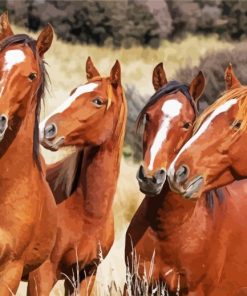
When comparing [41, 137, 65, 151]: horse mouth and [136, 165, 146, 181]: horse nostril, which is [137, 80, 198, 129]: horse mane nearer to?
[136, 165, 146, 181]: horse nostril

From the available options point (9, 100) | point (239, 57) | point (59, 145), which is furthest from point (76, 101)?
point (239, 57)

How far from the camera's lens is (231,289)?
6195mm

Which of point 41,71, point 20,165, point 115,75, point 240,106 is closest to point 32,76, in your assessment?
point 41,71

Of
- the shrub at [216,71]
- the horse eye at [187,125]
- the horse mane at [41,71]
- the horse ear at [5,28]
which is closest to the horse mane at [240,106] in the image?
the horse eye at [187,125]

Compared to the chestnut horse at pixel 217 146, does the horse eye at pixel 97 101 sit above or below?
above

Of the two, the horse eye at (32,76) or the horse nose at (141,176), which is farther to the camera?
the horse nose at (141,176)

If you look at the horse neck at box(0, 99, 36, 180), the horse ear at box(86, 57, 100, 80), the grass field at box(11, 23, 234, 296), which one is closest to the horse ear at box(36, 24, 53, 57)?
the horse neck at box(0, 99, 36, 180)

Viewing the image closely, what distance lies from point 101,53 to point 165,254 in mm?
22404

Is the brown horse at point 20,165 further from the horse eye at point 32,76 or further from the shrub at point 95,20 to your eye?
the shrub at point 95,20

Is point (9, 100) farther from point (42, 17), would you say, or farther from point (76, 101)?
point (42, 17)

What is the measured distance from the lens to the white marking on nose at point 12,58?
5.61 metres

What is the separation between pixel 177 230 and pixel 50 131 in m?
1.12

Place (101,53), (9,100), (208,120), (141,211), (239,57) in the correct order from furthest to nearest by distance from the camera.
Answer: (101,53) → (239,57) → (141,211) → (208,120) → (9,100)

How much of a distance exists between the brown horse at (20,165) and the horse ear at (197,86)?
106 centimetres
